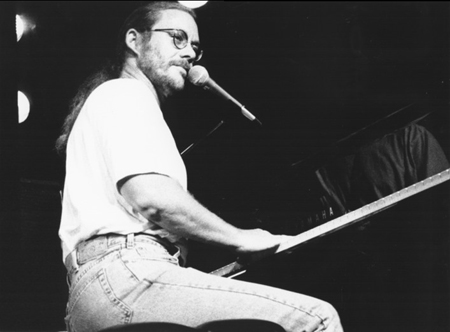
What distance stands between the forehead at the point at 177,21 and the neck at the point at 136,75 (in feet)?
0.54

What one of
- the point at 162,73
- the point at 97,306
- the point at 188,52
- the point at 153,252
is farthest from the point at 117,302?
the point at 188,52

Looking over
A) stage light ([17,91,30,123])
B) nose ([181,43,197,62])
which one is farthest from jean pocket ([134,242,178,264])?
stage light ([17,91,30,123])

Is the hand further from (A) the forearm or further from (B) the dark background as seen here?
(B) the dark background

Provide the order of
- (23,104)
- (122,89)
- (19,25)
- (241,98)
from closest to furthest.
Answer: (122,89)
(19,25)
(23,104)
(241,98)

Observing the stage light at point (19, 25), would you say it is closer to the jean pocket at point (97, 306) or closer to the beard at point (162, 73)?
the beard at point (162, 73)

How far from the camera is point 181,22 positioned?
2004mm

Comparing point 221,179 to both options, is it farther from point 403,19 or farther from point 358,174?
point 403,19

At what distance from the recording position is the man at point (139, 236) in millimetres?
1401

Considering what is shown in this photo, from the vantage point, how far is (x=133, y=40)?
6.71 feet

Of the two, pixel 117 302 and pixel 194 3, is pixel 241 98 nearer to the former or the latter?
pixel 194 3

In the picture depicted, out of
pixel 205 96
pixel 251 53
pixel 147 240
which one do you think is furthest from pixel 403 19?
pixel 147 240

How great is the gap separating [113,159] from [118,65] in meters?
0.70

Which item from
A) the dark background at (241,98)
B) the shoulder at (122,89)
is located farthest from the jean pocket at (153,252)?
the dark background at (241,98)

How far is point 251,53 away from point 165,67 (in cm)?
191
